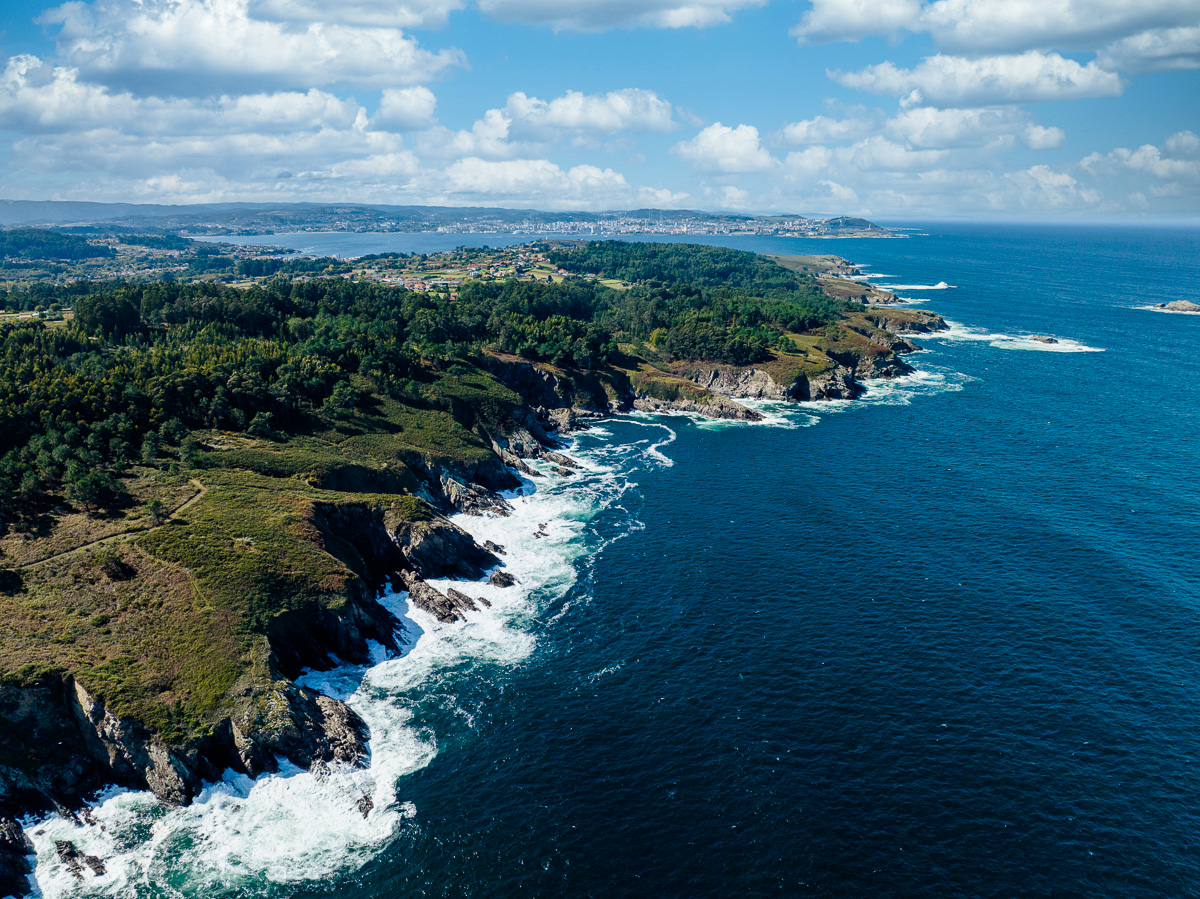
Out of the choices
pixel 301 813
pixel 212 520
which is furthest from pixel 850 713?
pixel 212 520

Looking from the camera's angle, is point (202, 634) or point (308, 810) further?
point (202, 634)

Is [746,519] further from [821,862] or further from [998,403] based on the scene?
[998,403]

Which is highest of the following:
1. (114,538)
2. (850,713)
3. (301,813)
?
(114,538)

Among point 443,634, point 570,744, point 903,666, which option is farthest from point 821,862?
point 443,634

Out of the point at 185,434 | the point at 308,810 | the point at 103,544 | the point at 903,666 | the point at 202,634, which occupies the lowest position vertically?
the point at 308,810

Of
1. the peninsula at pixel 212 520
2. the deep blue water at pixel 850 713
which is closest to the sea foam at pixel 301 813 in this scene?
the peninsula at pixel 212 520

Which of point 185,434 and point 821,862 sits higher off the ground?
point 185,434

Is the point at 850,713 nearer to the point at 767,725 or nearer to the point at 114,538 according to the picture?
the point at 767,725
